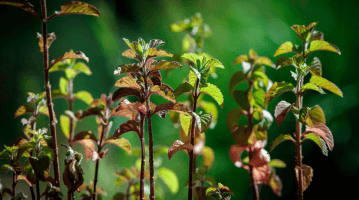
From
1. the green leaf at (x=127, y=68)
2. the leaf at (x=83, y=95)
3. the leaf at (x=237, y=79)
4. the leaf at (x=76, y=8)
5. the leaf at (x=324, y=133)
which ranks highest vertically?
the leaf at (x=76, y=8)

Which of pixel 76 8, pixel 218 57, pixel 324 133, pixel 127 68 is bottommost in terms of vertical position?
pixel 324 133

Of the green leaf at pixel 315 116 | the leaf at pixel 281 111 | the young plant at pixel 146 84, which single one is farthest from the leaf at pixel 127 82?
the green leaf at pixel 315 116

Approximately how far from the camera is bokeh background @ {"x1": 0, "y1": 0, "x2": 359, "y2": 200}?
106 centimetres

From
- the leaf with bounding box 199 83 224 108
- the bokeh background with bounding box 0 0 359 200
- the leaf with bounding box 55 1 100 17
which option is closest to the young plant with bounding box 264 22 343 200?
the leaf with bounding box 199 83 224 108

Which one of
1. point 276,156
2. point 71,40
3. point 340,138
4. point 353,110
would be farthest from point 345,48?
point 71,40

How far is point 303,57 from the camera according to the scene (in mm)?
517

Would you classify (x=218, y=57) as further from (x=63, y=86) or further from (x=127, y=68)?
(x=127, y=68)

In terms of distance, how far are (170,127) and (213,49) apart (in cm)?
55

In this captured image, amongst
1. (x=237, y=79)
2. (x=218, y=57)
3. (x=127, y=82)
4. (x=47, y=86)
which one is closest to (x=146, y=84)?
(x=127, y=82)

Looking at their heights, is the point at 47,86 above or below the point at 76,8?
below

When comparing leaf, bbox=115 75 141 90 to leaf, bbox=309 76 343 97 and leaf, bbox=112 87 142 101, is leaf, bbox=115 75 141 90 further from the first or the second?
leaf, bbox=309 76 343 97

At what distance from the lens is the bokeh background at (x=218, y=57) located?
3.48 ft

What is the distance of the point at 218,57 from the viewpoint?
1.52 meters

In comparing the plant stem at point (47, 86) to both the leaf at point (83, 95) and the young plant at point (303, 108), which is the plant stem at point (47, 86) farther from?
the young plant at point (303, 108)
